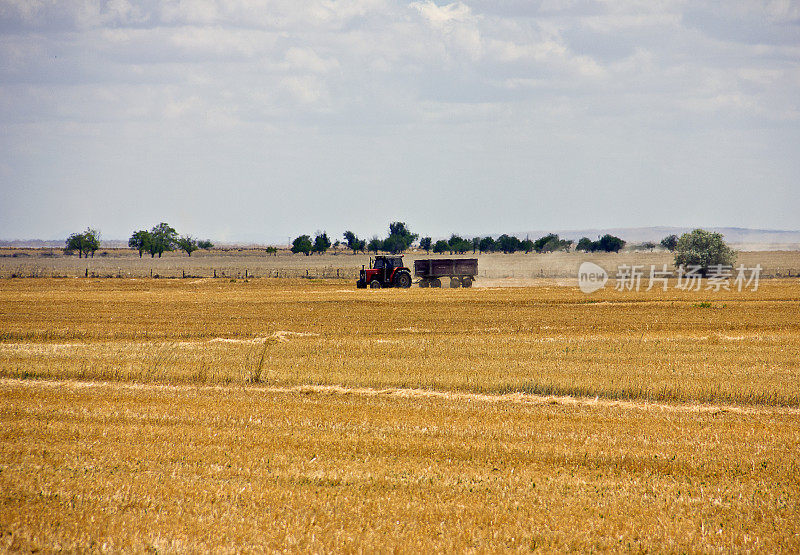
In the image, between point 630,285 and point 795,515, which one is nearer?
point 795,515

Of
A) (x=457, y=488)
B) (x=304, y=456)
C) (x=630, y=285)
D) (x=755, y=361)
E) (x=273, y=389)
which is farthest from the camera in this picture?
(x=630, y=285)

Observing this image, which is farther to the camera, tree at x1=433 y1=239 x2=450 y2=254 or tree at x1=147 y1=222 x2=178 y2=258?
tree at x1=433 y1=239 x2=450 y2=254

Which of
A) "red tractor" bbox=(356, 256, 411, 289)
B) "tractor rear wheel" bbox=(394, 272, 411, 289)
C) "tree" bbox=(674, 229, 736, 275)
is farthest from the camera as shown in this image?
"tree" bbox=(674, 229, 736, 275)

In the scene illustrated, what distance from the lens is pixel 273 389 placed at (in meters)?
17.5

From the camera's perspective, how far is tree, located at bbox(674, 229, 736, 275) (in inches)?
2836

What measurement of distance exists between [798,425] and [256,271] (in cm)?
8761

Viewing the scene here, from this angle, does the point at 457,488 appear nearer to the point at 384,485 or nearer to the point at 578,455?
the point at 384,485

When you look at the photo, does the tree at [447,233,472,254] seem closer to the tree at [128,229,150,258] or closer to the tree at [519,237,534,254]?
the tree at [519,237,534,254]

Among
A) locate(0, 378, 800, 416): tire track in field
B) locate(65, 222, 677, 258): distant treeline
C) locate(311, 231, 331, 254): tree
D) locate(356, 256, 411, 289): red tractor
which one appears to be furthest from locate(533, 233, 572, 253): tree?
locate(0, 378, 800, 416): tire track in field

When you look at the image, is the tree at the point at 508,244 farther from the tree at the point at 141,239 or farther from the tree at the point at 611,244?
the tree at the point at 141,239

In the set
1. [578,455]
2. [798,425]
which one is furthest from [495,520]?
[798,425]

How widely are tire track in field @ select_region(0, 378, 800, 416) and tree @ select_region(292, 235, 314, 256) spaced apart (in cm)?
15868

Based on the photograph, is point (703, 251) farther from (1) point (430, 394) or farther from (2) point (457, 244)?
(2) point (457, 244)

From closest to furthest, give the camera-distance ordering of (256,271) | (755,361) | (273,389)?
1. (273,389)
2. (755,361)
3. (256,271)
